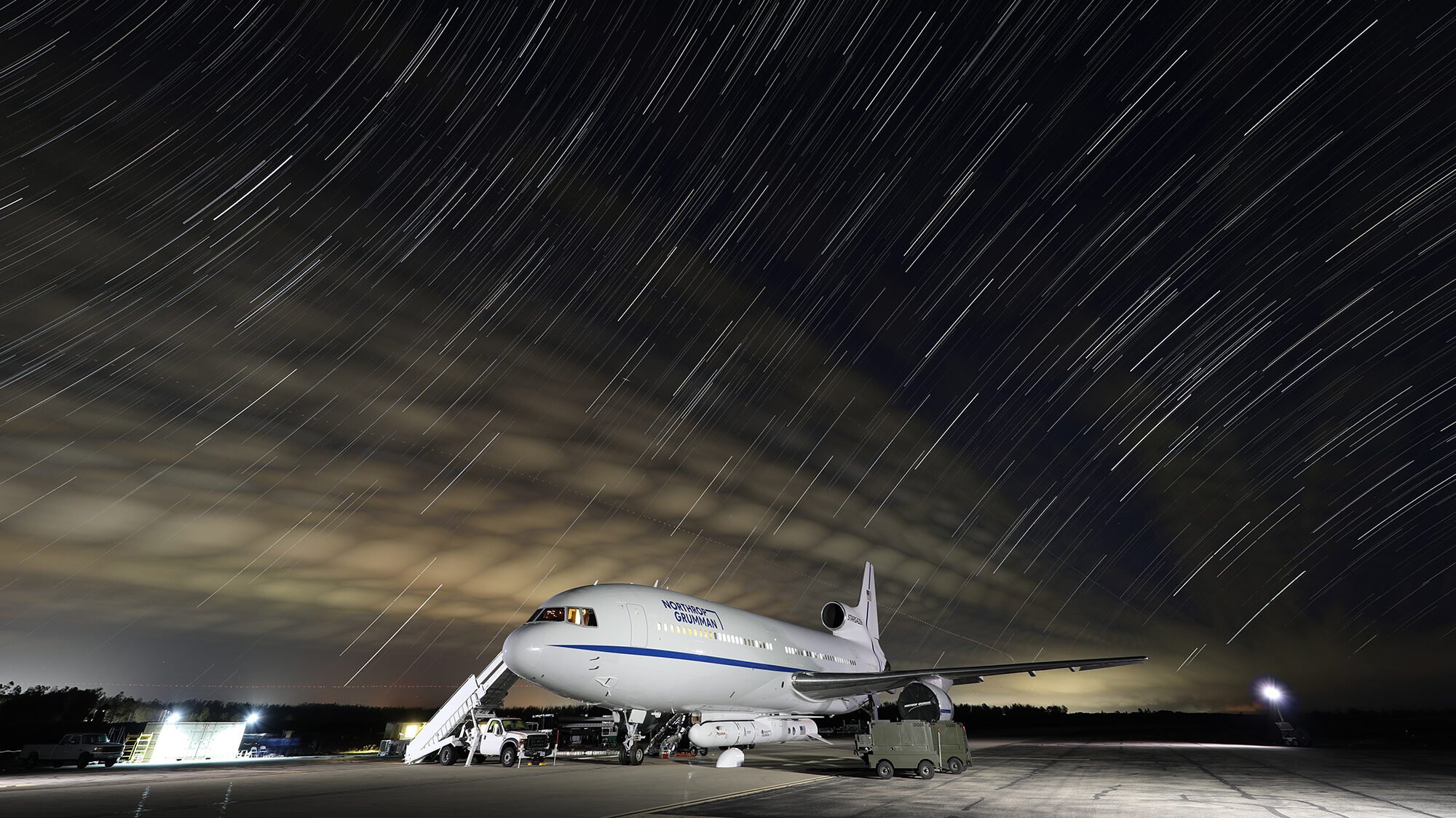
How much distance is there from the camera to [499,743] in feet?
86.6

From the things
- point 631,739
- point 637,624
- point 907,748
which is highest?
point 637,624

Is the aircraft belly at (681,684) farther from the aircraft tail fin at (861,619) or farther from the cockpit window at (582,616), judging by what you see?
the aircraft tail fin at (861,619)

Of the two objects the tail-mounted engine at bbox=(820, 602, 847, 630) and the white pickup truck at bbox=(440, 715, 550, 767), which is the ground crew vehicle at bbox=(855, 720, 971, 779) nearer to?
the white pickup truck at bbox=(440, 715, 550, 767)

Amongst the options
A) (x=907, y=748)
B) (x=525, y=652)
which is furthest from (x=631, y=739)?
(x=907, y=748)

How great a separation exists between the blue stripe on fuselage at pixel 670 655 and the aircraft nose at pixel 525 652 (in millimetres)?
543

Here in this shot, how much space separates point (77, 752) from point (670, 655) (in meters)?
20.1

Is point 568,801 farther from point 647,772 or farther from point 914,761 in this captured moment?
point 914,761

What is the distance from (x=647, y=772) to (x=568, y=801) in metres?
8.69

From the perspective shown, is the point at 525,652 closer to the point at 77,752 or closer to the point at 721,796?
the point at 721,796

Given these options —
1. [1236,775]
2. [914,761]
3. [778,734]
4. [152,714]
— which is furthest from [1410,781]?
[152,714]

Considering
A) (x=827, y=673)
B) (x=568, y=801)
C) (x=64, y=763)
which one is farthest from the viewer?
(x=827, y=673)

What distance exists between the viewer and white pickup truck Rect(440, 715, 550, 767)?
26203 mm

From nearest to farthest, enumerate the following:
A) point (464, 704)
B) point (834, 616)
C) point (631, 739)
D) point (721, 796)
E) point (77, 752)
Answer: point (721, 796) → point (77, 752) → point (631, 739) → point (464, 704) → point (834, 616)

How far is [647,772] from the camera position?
75.2 ft
